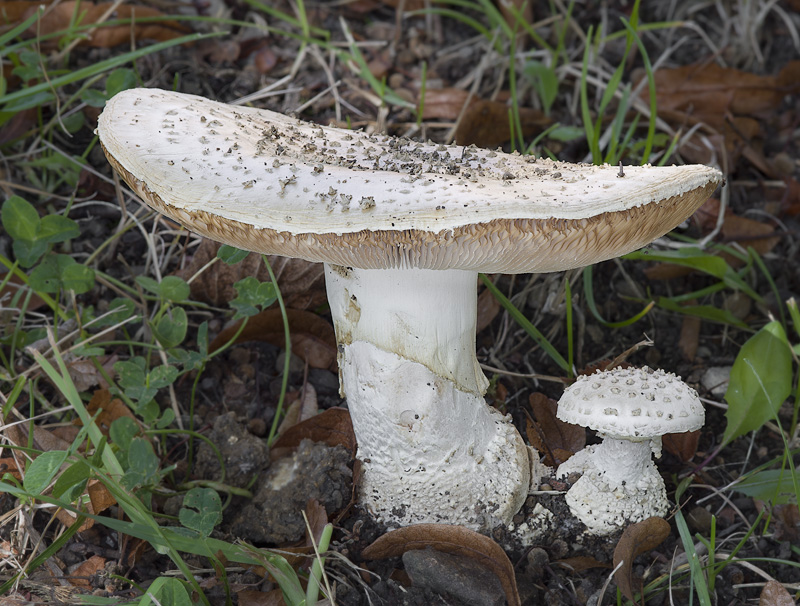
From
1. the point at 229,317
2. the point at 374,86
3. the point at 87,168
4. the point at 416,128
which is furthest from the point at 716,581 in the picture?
the point at 87,168

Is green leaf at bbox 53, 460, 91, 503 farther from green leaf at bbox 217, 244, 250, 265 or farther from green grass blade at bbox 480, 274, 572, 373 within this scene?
green grass blade at bbox 480, 274, 572, 373

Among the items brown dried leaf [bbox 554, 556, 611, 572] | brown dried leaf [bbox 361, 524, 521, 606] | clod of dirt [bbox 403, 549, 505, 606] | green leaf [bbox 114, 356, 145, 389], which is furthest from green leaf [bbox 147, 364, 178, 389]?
brown dried leaf [bbox 554, 556, 611, 572]

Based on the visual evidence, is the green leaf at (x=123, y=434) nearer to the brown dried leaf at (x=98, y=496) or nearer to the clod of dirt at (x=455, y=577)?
the brown dried leaf at (x=98, y=496)

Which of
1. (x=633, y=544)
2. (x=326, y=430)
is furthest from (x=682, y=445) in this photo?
(x=326, y=430)

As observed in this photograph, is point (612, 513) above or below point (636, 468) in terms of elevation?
below

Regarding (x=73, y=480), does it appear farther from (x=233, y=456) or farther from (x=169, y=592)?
(x=233, y=456)

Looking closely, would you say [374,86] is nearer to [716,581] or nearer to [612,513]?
[612,513]
